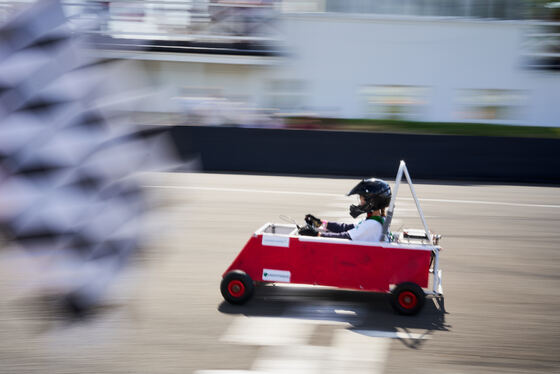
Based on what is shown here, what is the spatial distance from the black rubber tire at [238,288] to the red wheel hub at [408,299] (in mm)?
1318

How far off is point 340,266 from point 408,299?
65cm

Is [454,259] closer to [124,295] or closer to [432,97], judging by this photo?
[124,295]

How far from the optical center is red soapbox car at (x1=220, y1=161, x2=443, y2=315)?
5.33 meters

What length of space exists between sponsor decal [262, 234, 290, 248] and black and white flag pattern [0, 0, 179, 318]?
4713 mm

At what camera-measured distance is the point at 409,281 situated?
5.36 meters

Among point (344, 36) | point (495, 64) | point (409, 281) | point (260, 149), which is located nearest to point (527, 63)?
point (495, 64)

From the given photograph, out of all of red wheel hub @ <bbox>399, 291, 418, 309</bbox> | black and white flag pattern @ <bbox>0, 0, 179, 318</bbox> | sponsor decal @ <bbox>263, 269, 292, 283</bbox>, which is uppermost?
black and white flag pattern @ <bbox>0, 0, 179, 318</bbox>

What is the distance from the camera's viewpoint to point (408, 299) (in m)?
5.27

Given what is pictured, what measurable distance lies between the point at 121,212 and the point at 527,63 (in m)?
21.3

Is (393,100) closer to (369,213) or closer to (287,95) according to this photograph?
(287,95)

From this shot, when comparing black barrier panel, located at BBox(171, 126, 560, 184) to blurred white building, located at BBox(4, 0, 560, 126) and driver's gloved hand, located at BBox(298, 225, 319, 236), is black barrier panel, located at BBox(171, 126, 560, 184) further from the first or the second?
driver's gloved hand, located at BBox(298, 225, 319, 236)

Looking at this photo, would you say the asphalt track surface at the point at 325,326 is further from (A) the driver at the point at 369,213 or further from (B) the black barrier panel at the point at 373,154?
(B) the black barrier panel at the point at 373,154

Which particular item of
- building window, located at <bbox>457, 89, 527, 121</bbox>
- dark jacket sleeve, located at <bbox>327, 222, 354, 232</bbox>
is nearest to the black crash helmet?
dark jacket sleeve, located at <bbox>327, 222, 354, 232</bbox>

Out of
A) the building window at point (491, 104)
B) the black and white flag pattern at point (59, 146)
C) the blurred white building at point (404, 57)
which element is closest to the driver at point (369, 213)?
the black and white flag pattern at point (59, 146)
